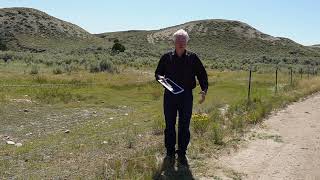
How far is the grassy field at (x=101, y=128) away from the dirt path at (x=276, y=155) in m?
0.35

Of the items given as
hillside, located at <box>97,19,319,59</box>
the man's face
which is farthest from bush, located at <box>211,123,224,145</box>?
hillside, located at <box>97,19,319,59</box>

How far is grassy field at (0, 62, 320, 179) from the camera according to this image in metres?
8.77

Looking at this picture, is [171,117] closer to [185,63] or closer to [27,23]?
[185,63]

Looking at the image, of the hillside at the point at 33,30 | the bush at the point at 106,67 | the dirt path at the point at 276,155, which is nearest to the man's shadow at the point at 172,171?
the dirt path at the point at 276,155

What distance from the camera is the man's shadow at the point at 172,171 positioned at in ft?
25.6

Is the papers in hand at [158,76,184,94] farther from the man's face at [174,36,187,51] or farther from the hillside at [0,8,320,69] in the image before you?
the hillside at [0,8,320,69]

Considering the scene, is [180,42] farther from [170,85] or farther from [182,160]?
[182,160]

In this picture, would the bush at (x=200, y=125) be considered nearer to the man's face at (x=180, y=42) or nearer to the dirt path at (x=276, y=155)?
the dirt path at (x=276, y=155)

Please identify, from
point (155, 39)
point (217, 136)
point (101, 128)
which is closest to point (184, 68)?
point (217, 136)

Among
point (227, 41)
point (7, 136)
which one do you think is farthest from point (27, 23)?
point (7, 136)

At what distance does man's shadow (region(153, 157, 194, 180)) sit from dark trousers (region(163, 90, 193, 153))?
25 centimetres

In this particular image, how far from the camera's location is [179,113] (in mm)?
8609

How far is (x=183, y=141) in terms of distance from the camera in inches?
342

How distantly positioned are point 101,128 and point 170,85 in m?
6.22
